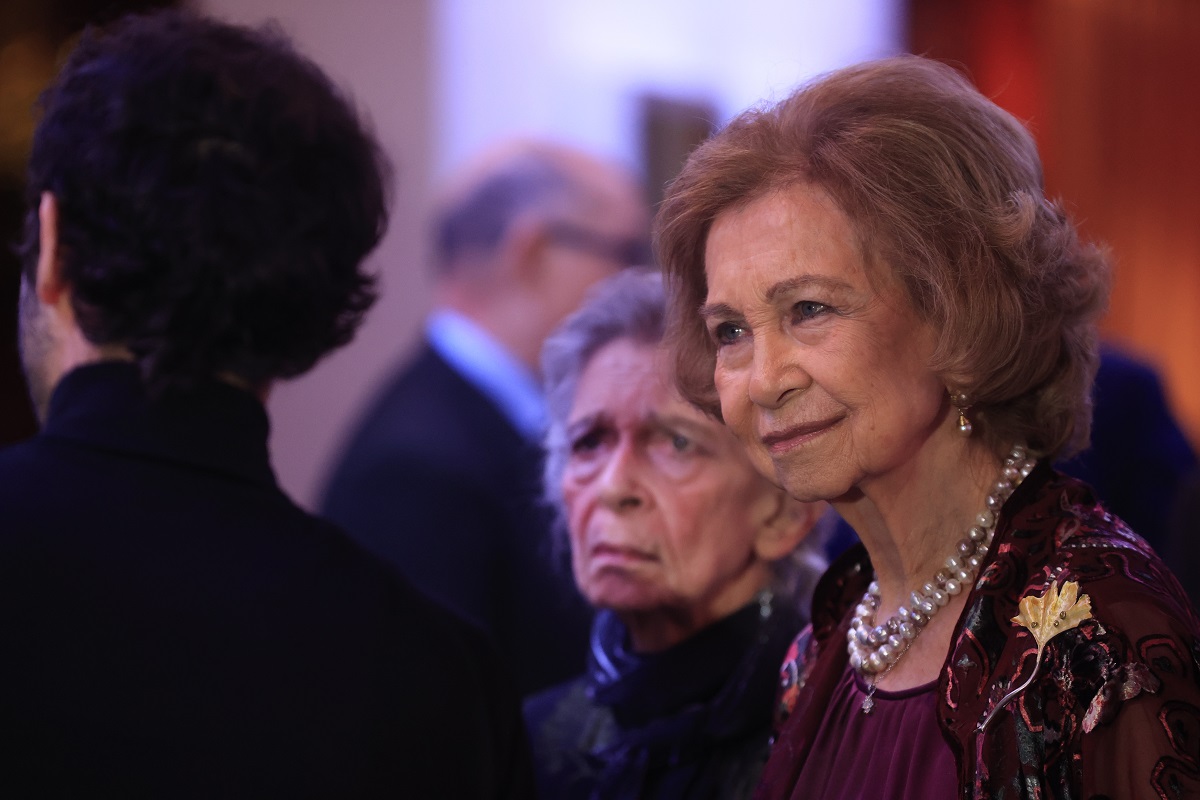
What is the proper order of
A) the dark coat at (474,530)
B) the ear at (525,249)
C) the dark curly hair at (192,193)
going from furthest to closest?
the ear at (525,249) < the dark coat at (474,530) < the dark curly hair at (192,193)

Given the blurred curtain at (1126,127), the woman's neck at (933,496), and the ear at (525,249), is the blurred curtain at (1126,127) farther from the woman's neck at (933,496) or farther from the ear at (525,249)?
the woman's neck at (933,496)

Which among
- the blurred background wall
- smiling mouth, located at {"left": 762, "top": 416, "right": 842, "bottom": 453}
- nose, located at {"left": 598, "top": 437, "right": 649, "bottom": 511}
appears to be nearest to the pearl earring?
smiling mouth, located at {"left": 762, "top": 416, "right": 842, "bottom": 453}

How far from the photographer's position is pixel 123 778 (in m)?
1.43

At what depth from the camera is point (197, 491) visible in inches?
63.7

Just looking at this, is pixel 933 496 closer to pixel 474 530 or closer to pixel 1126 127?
pixel 474 530

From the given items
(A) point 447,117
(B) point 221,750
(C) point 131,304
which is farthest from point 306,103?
(A) point 447,117

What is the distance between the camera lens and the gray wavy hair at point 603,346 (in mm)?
2084

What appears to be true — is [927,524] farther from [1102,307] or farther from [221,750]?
[221,750]

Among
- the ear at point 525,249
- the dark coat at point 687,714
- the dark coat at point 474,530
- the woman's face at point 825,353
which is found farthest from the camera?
the ear at point 525,249

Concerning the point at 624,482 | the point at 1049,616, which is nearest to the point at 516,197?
the point at 624,482

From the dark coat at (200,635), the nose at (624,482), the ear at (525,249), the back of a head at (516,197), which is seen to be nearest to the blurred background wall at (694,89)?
the back of a head at (516,197)

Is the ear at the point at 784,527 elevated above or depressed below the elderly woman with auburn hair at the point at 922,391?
below

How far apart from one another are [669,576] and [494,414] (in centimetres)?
167

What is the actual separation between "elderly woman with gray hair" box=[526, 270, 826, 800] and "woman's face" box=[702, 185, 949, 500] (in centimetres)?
51
